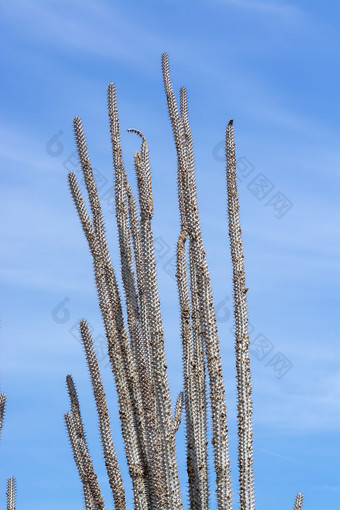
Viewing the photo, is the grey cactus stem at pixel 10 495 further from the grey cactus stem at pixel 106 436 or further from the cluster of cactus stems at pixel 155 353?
the grey cactus stem at pixel 106 436

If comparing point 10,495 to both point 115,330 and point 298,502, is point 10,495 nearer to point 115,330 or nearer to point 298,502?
point 115,330

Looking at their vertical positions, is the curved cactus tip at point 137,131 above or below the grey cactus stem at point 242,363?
above

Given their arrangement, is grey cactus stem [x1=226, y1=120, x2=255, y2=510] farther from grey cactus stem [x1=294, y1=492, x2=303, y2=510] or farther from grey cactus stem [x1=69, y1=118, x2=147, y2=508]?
grey cactus stem [x1=294, y1=492, x2=303, y2=510]

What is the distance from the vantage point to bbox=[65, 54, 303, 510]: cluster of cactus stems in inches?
289

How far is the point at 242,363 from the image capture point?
736cm

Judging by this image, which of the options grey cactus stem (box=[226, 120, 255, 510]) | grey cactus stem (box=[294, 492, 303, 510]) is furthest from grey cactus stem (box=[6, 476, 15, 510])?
grey cactus stem (box=[226, 120, 255, 510])

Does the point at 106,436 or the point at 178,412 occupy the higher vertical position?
the point at 178,412

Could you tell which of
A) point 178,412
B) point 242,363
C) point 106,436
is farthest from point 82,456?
point 242,363

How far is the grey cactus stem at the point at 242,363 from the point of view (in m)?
7.26

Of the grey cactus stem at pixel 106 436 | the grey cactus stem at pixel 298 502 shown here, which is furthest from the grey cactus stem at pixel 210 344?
the grey cactus stem at pixel 298 502

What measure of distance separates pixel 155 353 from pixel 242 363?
0.86 m

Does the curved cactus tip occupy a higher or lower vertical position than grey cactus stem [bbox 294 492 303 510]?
higher

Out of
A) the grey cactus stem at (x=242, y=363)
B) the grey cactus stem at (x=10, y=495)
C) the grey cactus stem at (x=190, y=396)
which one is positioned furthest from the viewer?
the grey cactus stem at (x=10, y=495)

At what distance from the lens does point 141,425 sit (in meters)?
8.41
